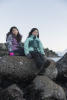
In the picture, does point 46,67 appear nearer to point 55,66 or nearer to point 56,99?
point 55,66

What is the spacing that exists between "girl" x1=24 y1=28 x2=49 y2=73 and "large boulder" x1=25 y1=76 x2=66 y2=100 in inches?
46.5

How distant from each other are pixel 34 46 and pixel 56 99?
323 centimetres

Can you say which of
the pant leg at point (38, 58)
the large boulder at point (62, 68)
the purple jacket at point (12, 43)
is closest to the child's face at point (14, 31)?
the purple jacket at point (12, 43)

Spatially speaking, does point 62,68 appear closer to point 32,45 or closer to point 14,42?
point 32,45

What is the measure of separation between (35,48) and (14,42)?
3.70ft

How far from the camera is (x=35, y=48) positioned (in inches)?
617

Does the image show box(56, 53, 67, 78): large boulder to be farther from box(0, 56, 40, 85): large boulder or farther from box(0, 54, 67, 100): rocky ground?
box(0, 56, 40, 85): large boulder

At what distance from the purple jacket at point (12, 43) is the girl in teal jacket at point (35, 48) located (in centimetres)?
49

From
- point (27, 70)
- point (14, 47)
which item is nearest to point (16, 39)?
point (14, 47)

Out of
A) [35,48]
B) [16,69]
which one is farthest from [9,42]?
[16,69]

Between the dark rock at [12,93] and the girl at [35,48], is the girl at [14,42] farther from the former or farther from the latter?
the dark rock at [12,93]

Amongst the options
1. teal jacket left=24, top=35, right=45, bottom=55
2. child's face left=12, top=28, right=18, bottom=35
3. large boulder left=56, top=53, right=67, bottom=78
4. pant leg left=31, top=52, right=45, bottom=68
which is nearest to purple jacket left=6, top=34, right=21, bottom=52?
child's face left=12, top=28, right=18, bottom=35

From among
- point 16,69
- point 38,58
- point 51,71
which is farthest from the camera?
point 51,71

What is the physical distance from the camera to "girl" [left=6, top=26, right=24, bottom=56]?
614 inches
